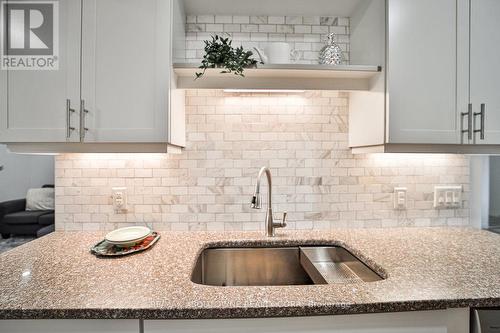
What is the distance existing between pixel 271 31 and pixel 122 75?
0.92 m

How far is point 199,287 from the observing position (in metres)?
0.88

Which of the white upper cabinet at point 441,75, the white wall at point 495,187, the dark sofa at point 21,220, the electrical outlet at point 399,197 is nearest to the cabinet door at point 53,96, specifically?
the dark sofa at point 21,220

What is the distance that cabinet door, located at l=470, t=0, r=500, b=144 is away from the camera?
1246 mm

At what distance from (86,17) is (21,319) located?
122cm

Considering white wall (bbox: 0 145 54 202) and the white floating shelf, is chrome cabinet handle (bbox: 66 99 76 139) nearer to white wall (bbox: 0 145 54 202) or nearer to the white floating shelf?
the white floating shelf

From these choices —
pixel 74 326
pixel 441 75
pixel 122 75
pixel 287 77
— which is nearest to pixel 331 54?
pixel 287 77

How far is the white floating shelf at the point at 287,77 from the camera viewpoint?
4.16 ft

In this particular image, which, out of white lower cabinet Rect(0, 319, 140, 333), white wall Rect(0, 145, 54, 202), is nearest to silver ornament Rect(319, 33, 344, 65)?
white lower cabinet Rect(0, 319, 140, 333)

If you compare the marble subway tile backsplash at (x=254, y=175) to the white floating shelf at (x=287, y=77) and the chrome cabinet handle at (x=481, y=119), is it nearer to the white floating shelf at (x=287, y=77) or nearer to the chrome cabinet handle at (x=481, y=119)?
the white floating shelf at (x=287, y=77)

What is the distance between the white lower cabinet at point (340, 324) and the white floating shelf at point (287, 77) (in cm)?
105

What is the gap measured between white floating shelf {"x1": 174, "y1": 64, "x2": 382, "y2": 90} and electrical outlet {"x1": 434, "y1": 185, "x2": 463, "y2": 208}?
0.83m

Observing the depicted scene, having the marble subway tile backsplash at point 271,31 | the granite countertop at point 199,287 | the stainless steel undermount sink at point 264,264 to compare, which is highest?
the marble subway tile backsplash at point 271,31

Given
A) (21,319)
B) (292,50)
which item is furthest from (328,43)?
(21,319)

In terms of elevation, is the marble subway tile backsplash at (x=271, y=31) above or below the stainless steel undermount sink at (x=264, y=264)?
above
